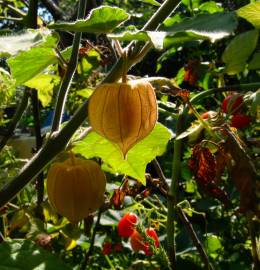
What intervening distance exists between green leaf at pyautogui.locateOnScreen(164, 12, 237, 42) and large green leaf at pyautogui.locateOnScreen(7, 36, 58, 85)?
222 mm

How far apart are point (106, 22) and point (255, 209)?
371 millimetres

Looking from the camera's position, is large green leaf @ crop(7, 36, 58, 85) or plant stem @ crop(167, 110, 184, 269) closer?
large green leaf @ crop(7, 36, 58, 85)

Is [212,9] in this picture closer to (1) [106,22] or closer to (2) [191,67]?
(2) [191,67]

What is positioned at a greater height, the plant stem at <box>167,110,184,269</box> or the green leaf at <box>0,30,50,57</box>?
the green leaf at <box>0,30,50,57</box>

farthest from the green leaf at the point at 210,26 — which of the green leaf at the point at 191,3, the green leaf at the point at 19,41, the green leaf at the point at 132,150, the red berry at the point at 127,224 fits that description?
the green leaf at the point at 191,3

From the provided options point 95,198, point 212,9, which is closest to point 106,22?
point 95,198

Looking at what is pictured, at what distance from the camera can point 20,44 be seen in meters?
0.53

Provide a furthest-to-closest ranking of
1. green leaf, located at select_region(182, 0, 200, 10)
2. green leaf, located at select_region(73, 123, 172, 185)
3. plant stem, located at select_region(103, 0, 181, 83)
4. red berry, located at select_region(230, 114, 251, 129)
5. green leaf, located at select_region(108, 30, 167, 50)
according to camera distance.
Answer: green leaf, located at select_region(182, 0, 200, 10)
red berry, located at select_region(230, 114, 251, 129)
green leaf, located at select_region(73, 123, 172, 185)
plant stem, located at select_region(103, 0, 181, 83)
green leaf, located at select_region(108, 30, 167, 50)

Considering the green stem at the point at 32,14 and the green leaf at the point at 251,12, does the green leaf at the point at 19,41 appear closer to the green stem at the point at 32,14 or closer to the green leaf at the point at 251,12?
the green leaf at the point at 251,12

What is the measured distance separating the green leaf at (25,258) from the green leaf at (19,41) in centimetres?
29

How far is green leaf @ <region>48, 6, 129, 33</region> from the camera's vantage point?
508 mm

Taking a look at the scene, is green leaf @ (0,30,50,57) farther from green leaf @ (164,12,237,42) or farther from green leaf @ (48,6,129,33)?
green leaf @ (164,12,237,42)

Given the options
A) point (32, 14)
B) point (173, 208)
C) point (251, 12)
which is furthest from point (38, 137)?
point (251, 12)

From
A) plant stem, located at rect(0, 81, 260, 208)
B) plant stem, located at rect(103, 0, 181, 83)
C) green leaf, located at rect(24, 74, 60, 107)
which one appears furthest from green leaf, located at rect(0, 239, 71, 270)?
green leaf, located at rect(24, 74, 60, 107)
